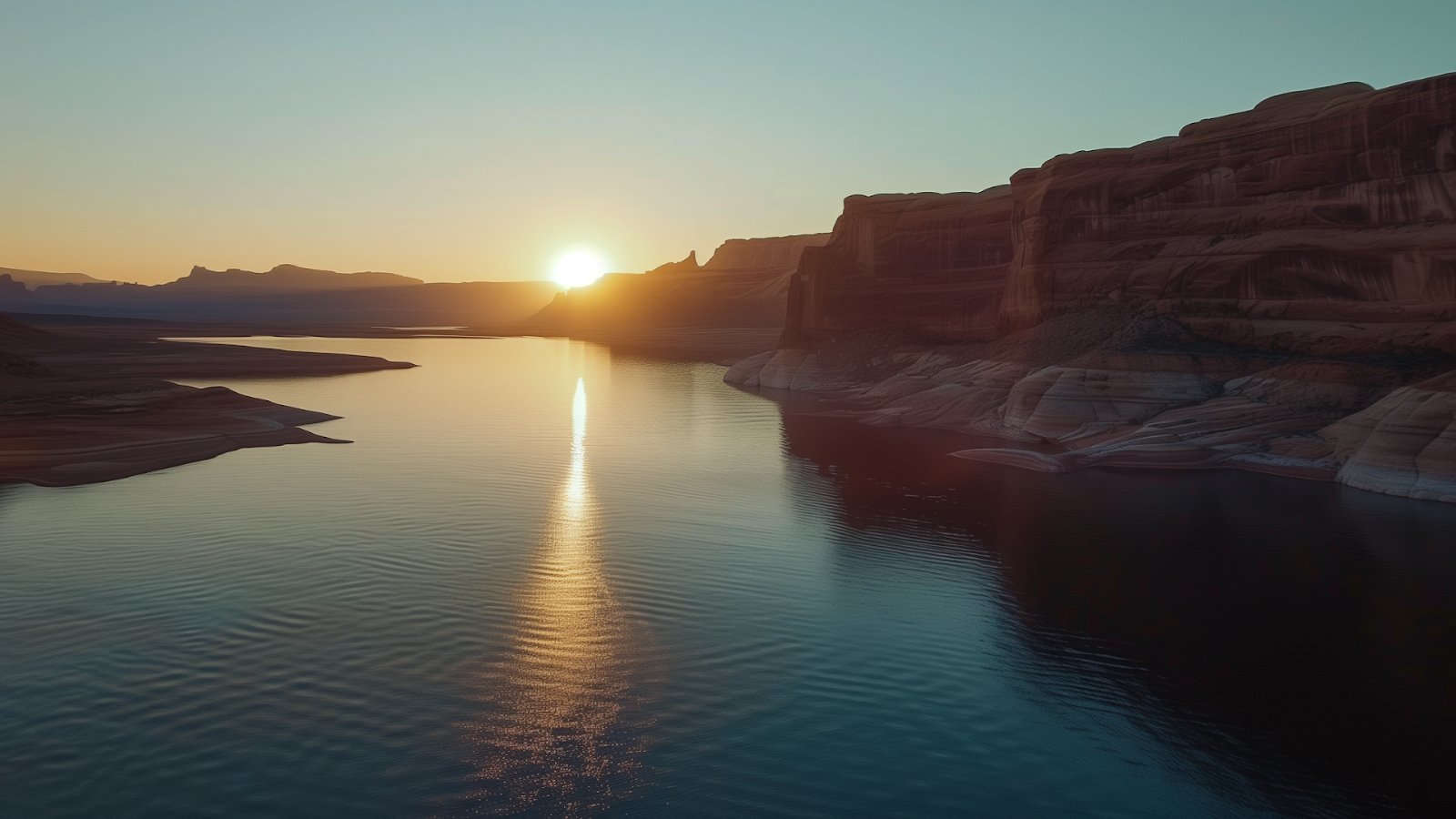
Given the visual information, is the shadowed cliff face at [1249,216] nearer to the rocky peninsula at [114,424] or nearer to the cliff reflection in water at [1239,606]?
the cliff reflection in water at [1239,606]

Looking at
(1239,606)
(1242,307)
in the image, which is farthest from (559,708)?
(1242,307)

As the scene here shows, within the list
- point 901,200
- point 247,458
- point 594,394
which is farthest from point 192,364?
point 901,200

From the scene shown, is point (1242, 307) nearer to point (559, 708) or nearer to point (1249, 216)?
point (1249, 216)

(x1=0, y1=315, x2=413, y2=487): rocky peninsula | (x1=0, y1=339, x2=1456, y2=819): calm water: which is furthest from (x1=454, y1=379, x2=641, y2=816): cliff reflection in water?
(x1=0, y1=315, x2=413, y2=487): rocky peninsula

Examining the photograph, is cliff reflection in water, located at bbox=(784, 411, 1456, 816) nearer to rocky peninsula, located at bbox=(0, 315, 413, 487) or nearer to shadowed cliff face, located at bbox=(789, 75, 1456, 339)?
shadowed cliff face, located at bbox=(789, 75, 1456, 339)

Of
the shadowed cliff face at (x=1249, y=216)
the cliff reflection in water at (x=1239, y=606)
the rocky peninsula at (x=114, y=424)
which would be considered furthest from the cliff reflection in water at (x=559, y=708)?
the shadowed cliff face at (x=1249, y=216)

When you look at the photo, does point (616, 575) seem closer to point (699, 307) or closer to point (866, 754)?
point (866, 754)
